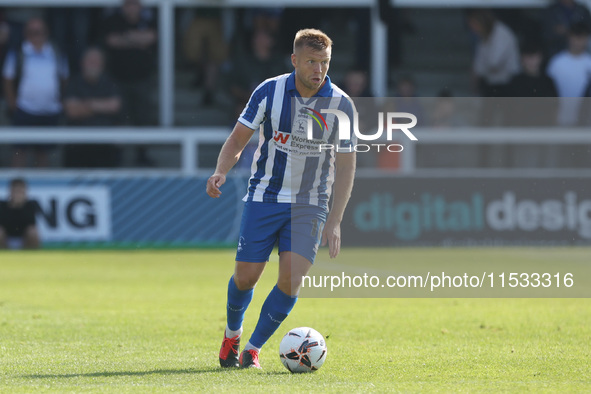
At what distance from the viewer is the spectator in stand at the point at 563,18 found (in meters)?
17.3

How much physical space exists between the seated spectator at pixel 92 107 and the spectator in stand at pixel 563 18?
7.32m

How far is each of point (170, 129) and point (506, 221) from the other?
556 cm

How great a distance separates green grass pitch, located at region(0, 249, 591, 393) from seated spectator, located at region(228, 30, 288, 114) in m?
5.39

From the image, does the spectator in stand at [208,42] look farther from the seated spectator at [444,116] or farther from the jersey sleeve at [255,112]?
the jersey sleeve at [255,112]

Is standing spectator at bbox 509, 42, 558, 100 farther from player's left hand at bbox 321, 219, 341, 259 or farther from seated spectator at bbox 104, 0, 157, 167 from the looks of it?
player's left hand at bbox 321, 219, 341, 259

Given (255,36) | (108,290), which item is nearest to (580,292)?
(108,290)

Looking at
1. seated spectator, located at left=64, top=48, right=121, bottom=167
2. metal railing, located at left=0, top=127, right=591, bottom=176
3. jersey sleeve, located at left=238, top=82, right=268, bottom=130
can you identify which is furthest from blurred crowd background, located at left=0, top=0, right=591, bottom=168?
jersey sleeve, located at left=238, top=82, right=268, bottom=130

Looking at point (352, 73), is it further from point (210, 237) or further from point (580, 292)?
point (580, 292)

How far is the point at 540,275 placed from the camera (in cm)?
1216

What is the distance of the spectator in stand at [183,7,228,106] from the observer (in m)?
17.4

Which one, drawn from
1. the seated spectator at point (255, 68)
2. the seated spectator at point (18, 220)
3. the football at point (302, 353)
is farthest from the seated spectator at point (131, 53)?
the football at point (302, 353)

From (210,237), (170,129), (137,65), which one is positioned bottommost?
(210,237)

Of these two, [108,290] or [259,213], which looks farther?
[108,290]

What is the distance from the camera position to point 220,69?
17.7 meters
